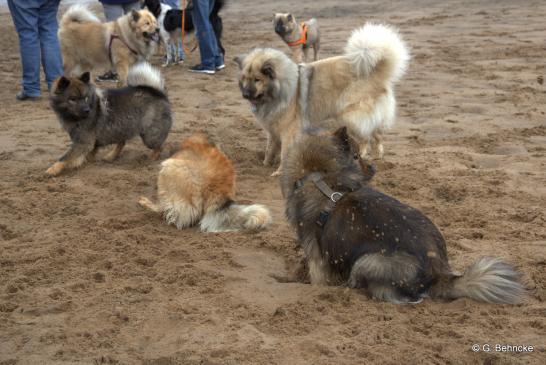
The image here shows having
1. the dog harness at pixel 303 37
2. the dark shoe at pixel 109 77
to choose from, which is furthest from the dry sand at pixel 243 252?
the dog harness at pixel 303 37

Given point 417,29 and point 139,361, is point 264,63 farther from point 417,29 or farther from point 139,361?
point 417,29

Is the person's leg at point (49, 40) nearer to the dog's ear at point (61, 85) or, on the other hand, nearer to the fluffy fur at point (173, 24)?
the fluffy fur at point (173, 24)

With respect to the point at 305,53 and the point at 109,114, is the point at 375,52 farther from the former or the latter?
the point at 305,53

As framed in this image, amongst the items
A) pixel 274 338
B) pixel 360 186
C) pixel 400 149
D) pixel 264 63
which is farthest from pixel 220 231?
pixel 400 149

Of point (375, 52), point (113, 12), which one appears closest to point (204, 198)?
point (375, 52)

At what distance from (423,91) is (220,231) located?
205 inches

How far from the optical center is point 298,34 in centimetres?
1127

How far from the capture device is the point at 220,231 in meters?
4.58

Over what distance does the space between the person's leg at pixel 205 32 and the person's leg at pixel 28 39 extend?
2.69 m

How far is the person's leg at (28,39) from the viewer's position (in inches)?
326

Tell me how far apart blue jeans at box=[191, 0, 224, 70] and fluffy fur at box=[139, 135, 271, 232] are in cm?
586

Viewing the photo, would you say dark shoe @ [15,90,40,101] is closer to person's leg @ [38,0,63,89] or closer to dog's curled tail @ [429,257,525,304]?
person's leg @ [38,0,63,89]

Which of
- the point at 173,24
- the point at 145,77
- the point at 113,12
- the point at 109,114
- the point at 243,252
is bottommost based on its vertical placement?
the point at 243,252

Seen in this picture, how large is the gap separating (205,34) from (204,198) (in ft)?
20.2
